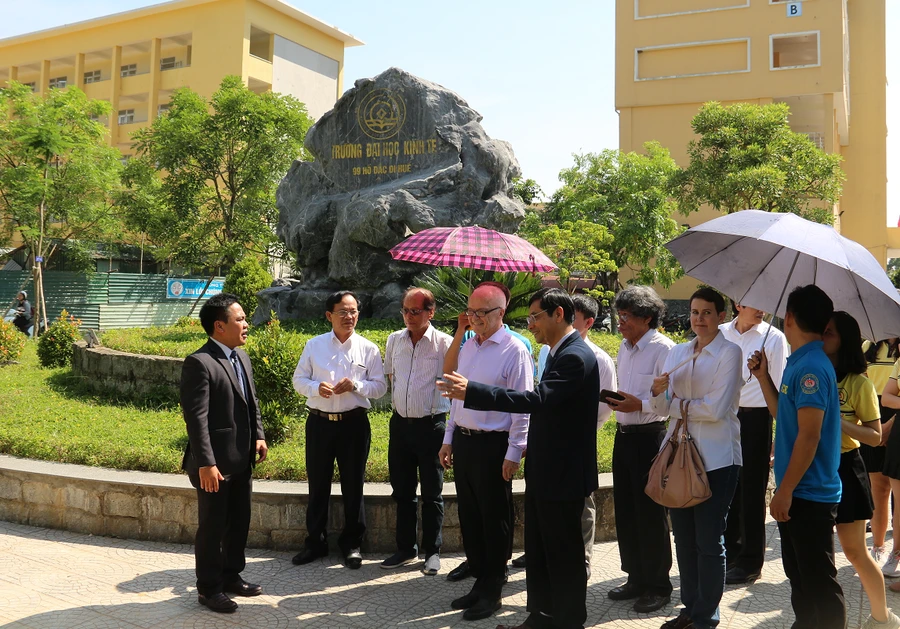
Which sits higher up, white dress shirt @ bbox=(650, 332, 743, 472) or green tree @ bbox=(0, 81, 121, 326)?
green tree @ bbox=(0, 81, 121, 326)

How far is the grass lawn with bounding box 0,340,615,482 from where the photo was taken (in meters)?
6.10

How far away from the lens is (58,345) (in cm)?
1185

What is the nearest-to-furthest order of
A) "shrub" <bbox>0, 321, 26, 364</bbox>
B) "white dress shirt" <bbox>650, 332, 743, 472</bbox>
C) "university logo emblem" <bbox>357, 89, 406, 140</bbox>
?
"white dress shirt" <bbox>650, 332, 743, 472</bbox> → "university logo emblem" <bbox>357, 89, 406, 140</bbox> → "shrub" <bbox>0, 321, 26, 364</bbox>

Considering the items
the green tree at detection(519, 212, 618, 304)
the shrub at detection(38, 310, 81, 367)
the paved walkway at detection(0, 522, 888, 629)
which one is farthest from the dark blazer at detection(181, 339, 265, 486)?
the green tree at detection(519, 212, 618, 304)

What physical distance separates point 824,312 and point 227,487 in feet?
10.9

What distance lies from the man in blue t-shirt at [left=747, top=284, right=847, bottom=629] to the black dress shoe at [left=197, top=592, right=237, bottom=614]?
9.53ft

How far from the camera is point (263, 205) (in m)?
24.7

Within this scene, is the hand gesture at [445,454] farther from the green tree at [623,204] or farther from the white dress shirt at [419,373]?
the green tree at [623,204]

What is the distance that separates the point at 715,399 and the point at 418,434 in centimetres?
201

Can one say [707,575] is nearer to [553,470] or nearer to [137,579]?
[553,470]

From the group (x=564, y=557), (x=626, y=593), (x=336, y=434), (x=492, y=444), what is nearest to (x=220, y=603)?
(x=336, y=434)

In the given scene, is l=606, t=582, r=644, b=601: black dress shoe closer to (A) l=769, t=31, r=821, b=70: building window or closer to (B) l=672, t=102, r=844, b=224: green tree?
(B) l=672, t=102, r=844, b=224: green tree

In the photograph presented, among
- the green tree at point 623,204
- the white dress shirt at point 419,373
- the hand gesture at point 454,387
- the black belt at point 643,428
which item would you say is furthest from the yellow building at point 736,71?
the hand gesture at point 454,387

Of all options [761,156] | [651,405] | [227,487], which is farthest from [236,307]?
[761,156]
